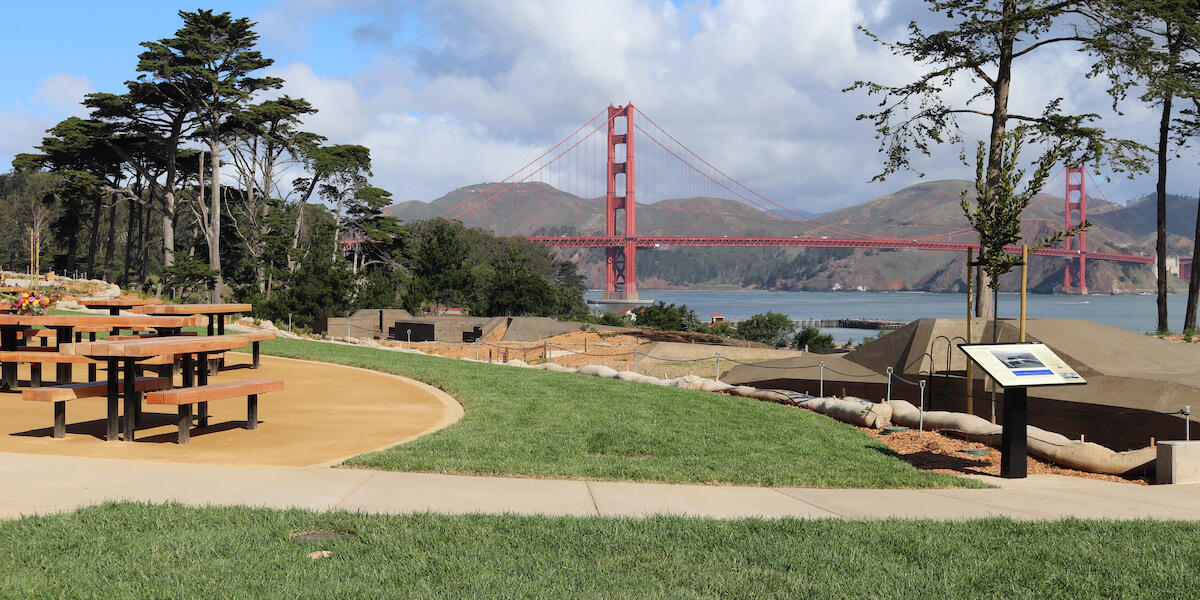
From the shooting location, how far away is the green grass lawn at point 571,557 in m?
4.29

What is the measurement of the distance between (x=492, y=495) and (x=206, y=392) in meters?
4.02

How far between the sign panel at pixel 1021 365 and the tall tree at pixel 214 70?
46729 mm

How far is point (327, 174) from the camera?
5866 cm

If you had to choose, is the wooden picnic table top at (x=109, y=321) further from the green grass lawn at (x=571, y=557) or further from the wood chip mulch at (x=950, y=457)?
the wood chip mulch at (x=950, y=457)

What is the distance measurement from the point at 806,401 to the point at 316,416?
684cm

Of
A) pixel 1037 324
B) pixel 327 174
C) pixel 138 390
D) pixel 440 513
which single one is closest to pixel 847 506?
pixel 440 513

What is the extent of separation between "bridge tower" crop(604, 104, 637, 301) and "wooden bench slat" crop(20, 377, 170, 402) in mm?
80689

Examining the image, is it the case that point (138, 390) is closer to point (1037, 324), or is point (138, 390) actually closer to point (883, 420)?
point (883, 420)

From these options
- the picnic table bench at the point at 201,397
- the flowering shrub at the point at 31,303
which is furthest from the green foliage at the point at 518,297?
the picnic table bench at the point at 201,397

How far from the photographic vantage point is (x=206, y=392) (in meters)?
8.88

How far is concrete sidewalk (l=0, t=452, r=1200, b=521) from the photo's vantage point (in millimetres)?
6078

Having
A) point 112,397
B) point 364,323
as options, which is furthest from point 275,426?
point 364,323

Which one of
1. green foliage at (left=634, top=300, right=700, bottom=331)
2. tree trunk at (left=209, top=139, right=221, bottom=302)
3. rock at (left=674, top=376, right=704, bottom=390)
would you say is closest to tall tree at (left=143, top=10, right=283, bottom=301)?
tree trunk at (left=209, top=139, right=221, bottom=302)

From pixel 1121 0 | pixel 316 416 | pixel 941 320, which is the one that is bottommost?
pixel 316 416
